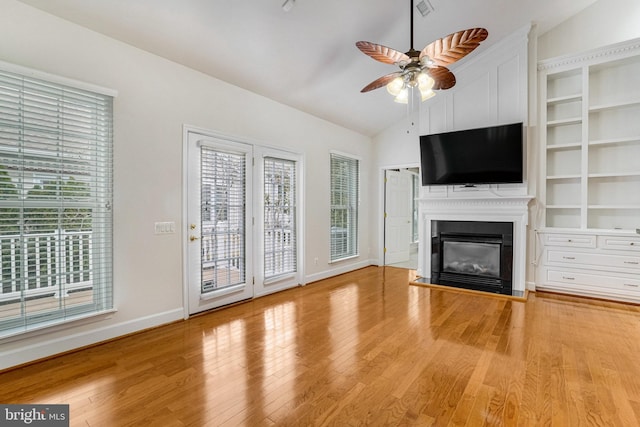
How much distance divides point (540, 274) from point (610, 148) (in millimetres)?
2024

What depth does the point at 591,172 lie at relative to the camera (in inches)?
170

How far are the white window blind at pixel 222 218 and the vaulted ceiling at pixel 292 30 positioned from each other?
105 cm

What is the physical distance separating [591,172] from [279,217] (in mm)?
4600

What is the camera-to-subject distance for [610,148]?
425 cm

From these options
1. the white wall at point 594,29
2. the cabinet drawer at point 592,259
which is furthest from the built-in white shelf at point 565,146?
the cabinet drawer at point 592,259

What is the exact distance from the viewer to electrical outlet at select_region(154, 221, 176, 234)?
10.4 feet

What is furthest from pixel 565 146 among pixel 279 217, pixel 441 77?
pixel 279 217

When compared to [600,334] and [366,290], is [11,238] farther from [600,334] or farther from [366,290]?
[600,334]

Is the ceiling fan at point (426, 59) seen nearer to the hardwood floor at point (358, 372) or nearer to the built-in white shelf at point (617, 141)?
the hardwood floor at point (358, 372)

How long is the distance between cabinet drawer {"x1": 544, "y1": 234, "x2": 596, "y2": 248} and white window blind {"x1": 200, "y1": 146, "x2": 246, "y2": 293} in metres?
4.43

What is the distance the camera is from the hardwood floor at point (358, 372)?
1817 mm

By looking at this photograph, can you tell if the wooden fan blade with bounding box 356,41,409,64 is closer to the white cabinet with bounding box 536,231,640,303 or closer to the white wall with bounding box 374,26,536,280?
the white wall with bounding box 374,26,536,280

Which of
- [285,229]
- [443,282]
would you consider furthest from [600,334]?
[285,229]

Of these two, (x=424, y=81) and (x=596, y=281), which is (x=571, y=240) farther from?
(x=424, y=81)
